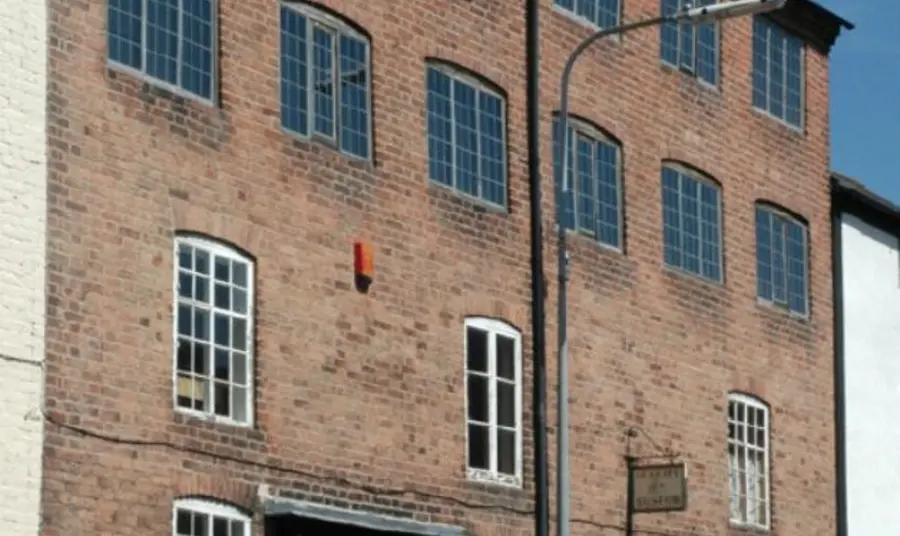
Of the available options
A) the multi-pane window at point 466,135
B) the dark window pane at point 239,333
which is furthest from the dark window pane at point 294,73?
the dark window pane at point 239,333

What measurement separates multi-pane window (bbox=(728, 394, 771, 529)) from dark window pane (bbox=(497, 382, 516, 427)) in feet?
18.2

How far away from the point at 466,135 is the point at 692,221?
5.74 m

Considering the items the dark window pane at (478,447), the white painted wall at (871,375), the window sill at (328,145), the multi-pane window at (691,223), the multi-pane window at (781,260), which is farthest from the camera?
the white painted wall at (871,375)

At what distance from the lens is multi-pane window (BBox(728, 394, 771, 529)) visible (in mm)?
35875

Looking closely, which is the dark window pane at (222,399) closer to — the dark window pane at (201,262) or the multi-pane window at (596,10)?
the dark window pane at (201,262)

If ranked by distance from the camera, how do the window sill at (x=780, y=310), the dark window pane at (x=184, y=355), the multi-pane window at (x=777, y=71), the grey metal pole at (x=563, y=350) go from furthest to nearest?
1. the multi-pane window at (x=777, y=71)
2. the window sill at (x=780, y=310)
3. the grey metal pole at (x=563, y=350)
4. the dark window pane at (x=184, y=355)

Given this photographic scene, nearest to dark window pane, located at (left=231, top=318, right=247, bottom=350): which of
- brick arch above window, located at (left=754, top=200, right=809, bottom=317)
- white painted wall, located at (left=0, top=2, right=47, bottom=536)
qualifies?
white painted wall, located at (left=0, top=2, right=47, bottom=536)

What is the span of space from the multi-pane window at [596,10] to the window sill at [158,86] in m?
7.82

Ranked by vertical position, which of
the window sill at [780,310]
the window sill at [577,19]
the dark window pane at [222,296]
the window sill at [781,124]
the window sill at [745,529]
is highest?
the window sill at [577,19]

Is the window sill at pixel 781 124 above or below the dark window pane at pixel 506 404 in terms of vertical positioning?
above

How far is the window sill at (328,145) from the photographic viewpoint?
28.1m

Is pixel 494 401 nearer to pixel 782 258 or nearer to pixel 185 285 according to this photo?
pixel 185 285

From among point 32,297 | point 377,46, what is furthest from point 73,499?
point 377,46

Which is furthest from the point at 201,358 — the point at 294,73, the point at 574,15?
the point at 574,15
